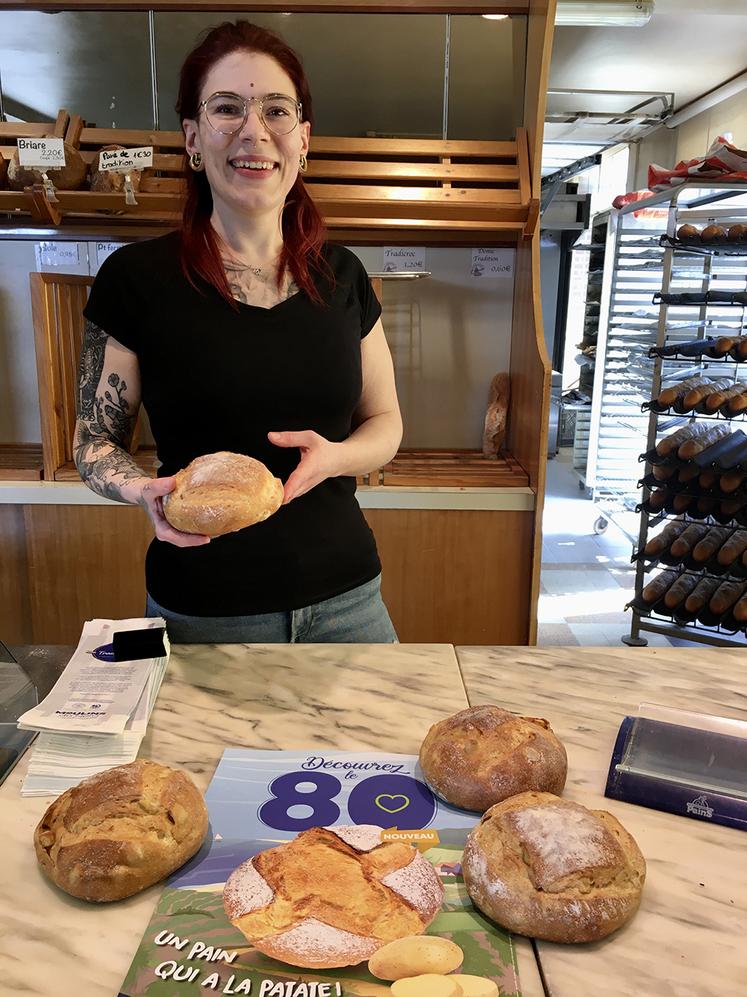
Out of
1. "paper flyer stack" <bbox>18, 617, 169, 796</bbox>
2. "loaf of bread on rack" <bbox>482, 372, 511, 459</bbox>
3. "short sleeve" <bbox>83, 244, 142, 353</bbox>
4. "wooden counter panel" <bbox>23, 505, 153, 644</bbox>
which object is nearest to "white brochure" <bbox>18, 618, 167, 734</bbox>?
"paper flyer stack" <bbox>18, 617, 169, 796</bbox>

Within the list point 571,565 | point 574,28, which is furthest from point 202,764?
point 574,28

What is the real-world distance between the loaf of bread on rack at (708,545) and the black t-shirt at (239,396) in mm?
2317

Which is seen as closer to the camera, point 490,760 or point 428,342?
point 490,760

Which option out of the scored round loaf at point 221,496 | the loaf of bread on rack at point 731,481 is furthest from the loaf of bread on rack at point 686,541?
the scored round loaf at point 221,496

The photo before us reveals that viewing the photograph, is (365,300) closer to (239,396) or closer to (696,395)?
(239,396)

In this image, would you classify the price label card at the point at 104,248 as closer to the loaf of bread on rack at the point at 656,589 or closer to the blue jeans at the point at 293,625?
the blue jeans at the point at 293,625

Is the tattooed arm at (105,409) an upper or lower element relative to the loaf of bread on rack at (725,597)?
upper

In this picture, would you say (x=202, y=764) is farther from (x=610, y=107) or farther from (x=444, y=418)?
(x=610, y=107)

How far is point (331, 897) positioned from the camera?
0.66 metres

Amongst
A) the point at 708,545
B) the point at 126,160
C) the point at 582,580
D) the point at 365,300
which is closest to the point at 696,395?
the point at 708,545

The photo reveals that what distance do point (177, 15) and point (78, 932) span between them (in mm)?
2829

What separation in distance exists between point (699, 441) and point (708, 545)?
44cm

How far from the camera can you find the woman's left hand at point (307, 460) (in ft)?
3.78

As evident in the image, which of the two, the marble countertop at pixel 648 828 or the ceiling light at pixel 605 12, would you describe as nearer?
the marble countertop at pixel 648 828
